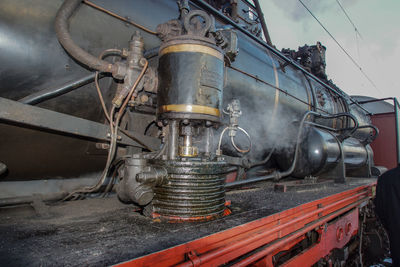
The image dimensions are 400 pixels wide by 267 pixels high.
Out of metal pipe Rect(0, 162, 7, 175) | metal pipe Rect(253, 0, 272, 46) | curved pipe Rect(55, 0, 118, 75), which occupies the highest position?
metal pipe Rect(253, 0, 272, 46)

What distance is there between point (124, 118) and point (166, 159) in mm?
397

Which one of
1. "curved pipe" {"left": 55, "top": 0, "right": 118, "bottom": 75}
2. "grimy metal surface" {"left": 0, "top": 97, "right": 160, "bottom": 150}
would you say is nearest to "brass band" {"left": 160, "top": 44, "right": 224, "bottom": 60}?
"curved pipe" {"left": 55, "top": 0, "right": 118, "bottom": 75}

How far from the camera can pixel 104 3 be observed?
50.4 inches

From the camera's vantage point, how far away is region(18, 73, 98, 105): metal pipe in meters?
1.09

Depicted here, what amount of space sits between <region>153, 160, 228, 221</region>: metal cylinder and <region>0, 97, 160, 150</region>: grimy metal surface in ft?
1.11

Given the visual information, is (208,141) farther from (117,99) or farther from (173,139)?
(117,99)

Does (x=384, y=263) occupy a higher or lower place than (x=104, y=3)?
lower

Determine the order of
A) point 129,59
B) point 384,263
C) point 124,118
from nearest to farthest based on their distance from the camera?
point 129,59, point 124,118, point 384,263

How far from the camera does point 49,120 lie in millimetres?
1065

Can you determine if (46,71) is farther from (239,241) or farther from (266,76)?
(266,76)

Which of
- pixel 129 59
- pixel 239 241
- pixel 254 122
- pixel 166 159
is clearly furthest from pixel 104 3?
pixel 254 122

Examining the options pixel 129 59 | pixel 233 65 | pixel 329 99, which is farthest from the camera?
pixel 329 99

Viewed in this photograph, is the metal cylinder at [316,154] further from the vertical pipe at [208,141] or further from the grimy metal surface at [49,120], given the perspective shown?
the grimy metal surface at [49,120]

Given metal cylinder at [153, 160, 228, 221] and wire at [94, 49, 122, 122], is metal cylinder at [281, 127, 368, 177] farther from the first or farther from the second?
wire at [94, 49, 122, 122]
